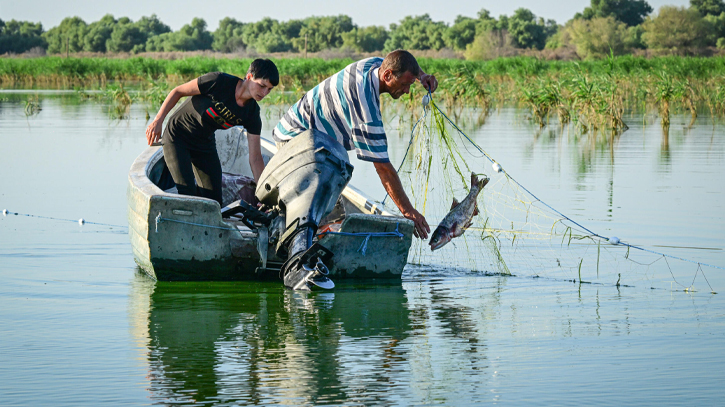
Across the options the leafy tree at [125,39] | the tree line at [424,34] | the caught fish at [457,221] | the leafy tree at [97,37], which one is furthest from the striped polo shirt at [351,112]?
the leafy tree at [97,37]

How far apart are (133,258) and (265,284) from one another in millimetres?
1397

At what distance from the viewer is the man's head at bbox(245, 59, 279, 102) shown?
574 centimetres

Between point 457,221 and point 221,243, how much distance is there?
5.38 ft

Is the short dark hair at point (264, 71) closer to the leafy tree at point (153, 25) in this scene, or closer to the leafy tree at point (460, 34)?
the leafy tree at point (460, 34)

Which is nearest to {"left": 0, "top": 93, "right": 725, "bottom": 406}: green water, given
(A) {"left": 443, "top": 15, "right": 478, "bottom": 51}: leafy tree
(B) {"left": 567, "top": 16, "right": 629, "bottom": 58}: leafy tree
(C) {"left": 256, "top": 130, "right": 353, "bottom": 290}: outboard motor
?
(C) {"left": 256, "top": 130, "right": 353, "bottom": 290}: outboard motor

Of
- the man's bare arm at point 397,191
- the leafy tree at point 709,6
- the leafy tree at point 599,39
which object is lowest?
the man's bare arm at point 397,191

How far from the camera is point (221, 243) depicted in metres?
5.78

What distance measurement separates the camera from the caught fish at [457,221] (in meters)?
5.87

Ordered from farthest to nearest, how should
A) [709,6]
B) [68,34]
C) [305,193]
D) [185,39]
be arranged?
[185,39]
[68,34]
[709,6]
[305,193]

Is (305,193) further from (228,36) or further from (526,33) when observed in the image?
(228,36)

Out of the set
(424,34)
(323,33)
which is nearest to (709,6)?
(424,34)

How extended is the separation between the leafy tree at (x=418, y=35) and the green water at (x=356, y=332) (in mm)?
76047

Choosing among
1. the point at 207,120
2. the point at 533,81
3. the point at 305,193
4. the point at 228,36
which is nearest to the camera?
the point at 305,193

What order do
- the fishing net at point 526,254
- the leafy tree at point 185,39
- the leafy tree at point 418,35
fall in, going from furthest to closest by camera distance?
1. the leafy tree at point 185,39
2. the leafy tree at point 418,35
3. the fishing net at point 526,254
